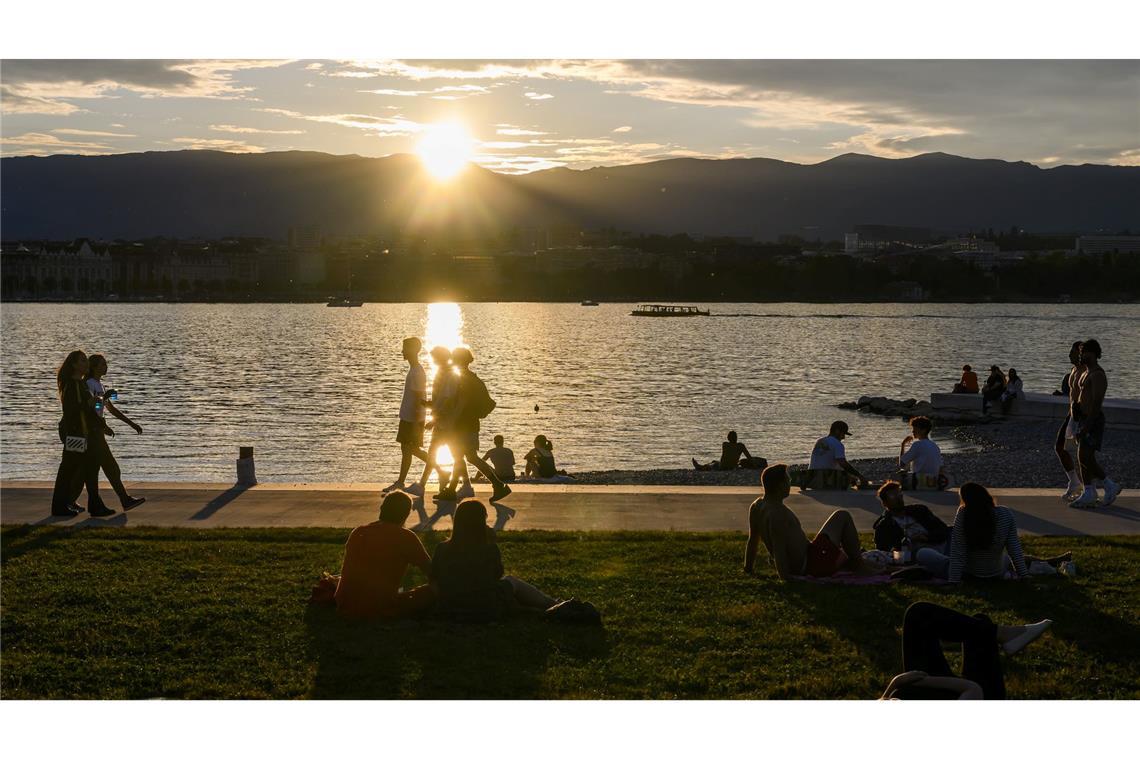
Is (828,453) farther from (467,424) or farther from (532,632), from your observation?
(532,632)

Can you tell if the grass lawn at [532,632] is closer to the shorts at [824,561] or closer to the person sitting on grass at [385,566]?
the person sitting on grass at [385,566]

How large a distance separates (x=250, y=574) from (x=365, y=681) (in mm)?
3063

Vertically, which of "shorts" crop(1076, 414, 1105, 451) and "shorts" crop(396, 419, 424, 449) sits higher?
"shorts" crop(1076, 414, 1105, 451)

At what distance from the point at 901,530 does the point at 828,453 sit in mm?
4340

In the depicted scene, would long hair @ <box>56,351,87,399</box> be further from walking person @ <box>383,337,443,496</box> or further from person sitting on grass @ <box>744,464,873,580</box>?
person sitting on grass @ <box>744,464,873,580</box>

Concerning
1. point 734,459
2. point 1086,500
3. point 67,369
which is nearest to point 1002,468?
point 734,459

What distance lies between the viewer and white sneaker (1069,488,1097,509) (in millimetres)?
13438

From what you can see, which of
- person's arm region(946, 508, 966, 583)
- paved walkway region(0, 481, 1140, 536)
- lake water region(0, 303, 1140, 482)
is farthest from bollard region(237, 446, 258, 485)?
lake water region(0, 303, 1140, 482)

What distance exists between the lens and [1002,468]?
927 inches

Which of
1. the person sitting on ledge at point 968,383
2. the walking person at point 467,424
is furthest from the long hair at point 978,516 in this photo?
the person sitting on ledge at point 968,383

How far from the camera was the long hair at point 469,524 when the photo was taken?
8.43m

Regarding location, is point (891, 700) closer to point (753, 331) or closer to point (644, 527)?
point (644, 527)

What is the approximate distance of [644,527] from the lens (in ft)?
40.9

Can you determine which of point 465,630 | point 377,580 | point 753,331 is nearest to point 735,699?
point 465,630
